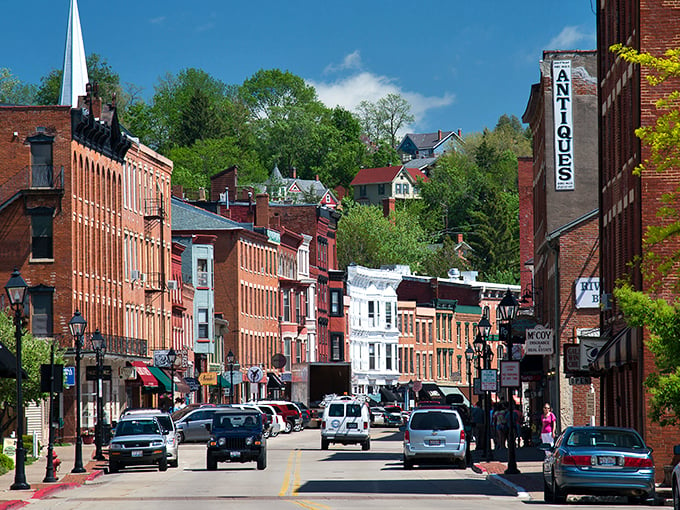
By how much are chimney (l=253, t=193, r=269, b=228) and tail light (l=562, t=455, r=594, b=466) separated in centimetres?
8114

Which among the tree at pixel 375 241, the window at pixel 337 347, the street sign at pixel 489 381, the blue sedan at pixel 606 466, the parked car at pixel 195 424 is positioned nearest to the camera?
the blue sedan at pixel 606 466

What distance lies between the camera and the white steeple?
8775 centimetres

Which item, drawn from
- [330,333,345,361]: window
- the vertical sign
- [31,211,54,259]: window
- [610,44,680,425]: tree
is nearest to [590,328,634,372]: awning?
[610,44,680,425]: tree

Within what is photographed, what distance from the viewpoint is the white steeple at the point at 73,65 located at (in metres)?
87.8

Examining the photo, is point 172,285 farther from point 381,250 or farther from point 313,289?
point 381,250

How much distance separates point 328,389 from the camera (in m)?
81.2

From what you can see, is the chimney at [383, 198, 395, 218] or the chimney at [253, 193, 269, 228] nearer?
the chimney at [253, 193, 269, 228]

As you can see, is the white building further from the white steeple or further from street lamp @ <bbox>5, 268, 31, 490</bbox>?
street lamp @ <bbox>5, 268, 31, 490</bbox>

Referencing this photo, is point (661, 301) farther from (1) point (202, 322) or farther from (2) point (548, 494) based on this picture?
(1) point (202, 322)

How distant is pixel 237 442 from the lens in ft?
140

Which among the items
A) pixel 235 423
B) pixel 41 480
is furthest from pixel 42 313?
pixel 41 480

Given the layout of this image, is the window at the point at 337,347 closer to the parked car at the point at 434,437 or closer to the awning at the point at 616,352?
the parked car at the point at 434,437

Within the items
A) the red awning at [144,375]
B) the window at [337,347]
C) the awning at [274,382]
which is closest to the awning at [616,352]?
the red awning at [144,375]

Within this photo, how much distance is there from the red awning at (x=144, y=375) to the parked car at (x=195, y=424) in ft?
43.8
